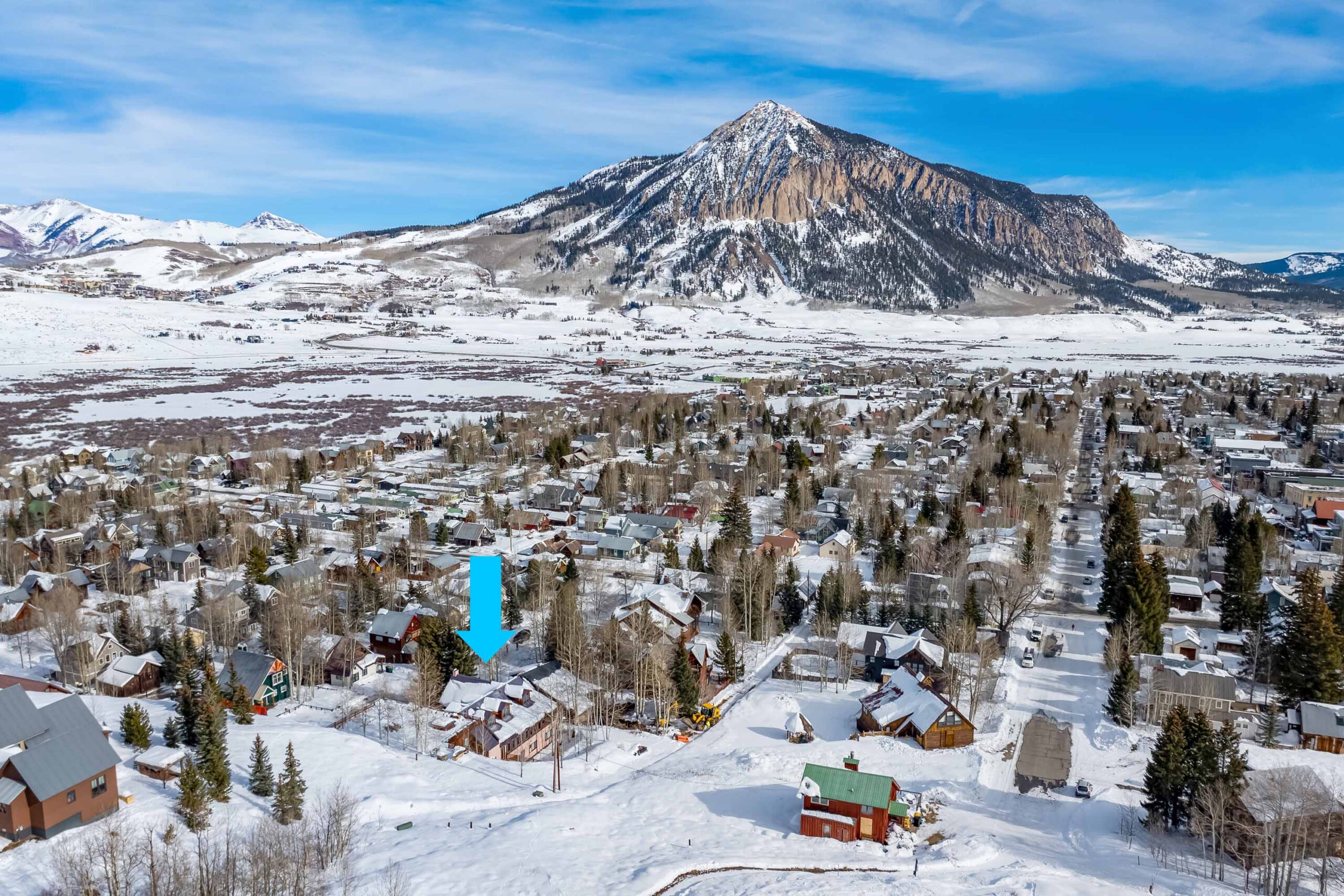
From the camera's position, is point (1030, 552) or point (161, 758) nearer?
point (161, 758)

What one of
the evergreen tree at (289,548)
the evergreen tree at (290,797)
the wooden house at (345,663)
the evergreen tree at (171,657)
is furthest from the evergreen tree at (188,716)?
the evergreen tree at (289,548)

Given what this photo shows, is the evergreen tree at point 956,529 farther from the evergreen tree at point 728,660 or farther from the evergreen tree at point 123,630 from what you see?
the evergreen tree at point 123,630

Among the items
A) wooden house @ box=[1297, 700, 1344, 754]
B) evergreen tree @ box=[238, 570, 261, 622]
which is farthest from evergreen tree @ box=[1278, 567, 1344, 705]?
evergreen tree @ box=[238, 570, 261, 622]

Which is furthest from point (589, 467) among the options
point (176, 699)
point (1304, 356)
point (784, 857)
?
point (1304, 356)

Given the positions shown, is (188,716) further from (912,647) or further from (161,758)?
(912,647)

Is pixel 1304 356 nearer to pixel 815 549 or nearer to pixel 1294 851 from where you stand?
pixel 815 549

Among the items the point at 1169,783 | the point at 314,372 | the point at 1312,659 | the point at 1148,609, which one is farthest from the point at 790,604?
the point at 314,372
